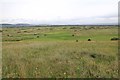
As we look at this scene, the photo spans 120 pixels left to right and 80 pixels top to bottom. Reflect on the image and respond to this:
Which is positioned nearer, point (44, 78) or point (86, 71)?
point (44, 78)

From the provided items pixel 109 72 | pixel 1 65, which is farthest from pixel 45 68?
pixel 109 72

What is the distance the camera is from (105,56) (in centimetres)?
1398

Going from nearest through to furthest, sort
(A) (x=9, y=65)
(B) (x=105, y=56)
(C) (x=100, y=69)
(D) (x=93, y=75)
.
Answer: (D) (x=93, y=75), (C) (x=100, y=69), (A) (x=9, y=65), (B) (x=105, y=56)

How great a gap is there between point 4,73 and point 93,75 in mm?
3294

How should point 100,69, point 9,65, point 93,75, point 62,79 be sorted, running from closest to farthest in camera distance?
point 62,79 → point 93,75 → point 100,69 → point 9,65

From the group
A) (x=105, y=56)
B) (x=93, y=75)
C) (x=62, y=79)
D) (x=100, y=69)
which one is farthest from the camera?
(x=105, y=56)

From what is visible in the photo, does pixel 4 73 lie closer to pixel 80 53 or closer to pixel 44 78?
pixel 44 78

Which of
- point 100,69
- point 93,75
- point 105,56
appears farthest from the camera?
point 105,56

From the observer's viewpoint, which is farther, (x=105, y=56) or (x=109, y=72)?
(x=105, y=56)

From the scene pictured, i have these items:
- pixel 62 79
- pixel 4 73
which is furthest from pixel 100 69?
pixel 4 73

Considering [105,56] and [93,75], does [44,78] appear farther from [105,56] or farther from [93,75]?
[105,56]

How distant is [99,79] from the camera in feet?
24.3

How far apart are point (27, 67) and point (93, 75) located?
2.72m

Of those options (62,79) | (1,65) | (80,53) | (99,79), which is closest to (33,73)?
(62,79)
